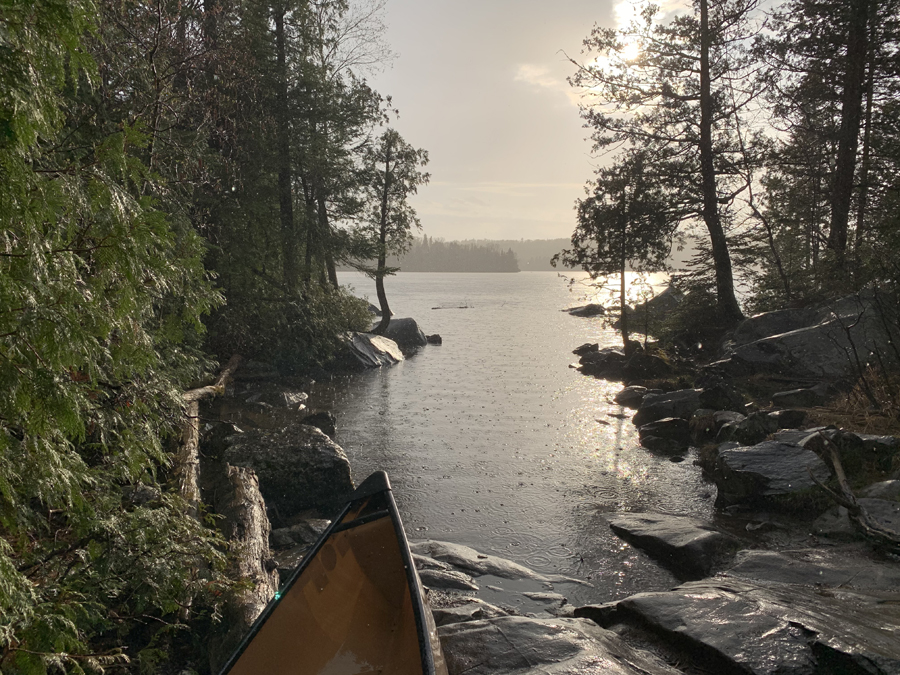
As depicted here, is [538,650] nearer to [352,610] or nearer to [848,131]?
[352,610]

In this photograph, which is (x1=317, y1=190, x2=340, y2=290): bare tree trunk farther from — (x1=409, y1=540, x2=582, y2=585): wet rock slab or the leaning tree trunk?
(x1=409, y1=540, x2=582, y2=585): wet rock slab

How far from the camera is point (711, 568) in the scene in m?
6.62

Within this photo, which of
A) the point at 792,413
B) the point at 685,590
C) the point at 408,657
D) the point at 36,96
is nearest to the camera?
the point at 36,96

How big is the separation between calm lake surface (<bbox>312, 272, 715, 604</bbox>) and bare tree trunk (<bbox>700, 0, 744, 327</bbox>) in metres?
5.79

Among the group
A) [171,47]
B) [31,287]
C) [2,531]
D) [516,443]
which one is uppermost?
[171,47]

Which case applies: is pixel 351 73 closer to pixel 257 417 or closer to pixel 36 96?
pixel 257 417

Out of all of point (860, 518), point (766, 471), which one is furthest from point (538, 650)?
point (766, 471)

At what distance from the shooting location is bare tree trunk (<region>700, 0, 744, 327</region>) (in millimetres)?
20375

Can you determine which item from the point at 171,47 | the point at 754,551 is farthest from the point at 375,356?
the point at 754,551

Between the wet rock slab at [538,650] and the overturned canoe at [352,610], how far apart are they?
518 millimetres

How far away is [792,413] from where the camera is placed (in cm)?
1109

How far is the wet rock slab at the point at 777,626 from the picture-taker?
3.75 metres

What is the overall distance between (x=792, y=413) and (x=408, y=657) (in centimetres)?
1014

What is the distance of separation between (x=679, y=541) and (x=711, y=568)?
58 centimetres
